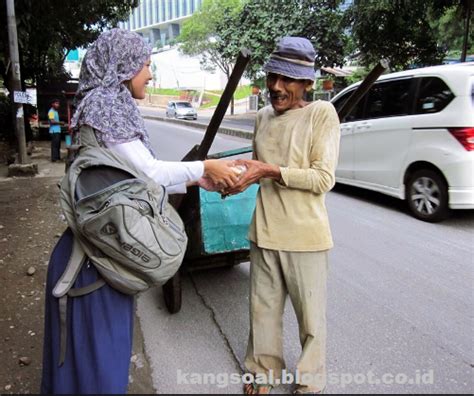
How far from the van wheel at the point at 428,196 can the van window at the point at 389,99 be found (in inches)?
35.0

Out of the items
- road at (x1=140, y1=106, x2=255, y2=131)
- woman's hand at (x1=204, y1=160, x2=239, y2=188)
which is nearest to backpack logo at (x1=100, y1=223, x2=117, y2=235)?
woman's hand at (x1=204, y1=160, x2=239, y2=188)

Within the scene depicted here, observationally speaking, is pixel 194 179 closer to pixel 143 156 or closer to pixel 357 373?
pixel 143 156

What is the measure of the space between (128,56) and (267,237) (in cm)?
101

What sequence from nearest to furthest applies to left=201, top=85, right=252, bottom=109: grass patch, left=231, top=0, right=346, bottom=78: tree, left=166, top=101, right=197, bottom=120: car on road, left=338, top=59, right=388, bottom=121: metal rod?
left=338, top=59, right=388, bottom=121: metal rod
left=231, top=0, right=346, bottom=78: tree
left=166, top=101, right=197, bottom=120: car on road
left=201, top=85, right=252, bottom=109: grass patch

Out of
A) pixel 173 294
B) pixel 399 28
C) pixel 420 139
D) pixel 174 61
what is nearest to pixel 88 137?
pixel 173 294

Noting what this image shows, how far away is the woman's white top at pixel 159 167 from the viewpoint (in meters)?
1.65

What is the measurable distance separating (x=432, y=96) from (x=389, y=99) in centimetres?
74

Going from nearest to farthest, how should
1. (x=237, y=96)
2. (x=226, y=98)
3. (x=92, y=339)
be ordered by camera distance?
(x=92, y=339), (x=226, y=98), (x=237, y=96)

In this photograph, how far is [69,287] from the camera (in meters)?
1.61

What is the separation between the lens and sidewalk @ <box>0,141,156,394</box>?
8.61 ft

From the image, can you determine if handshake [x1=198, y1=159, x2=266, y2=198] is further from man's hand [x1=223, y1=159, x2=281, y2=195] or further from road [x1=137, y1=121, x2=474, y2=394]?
road [x1=137, y1=121, x2=474, y2=394]

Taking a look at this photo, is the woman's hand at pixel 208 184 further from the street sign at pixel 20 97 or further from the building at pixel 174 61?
the building at pixel 174 61

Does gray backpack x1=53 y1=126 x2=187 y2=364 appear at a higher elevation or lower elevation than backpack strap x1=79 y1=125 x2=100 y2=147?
lower

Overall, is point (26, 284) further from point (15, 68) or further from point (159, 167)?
point (15, 68)
